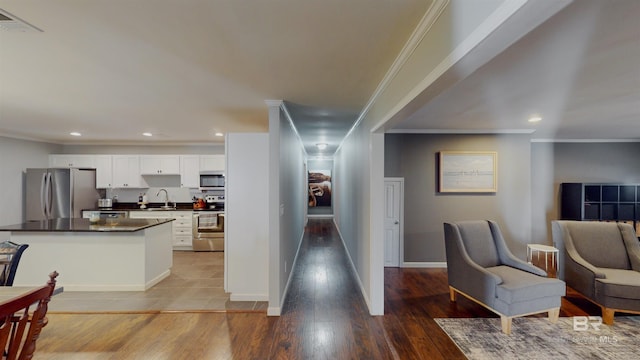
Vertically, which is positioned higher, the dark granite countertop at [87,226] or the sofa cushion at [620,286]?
the dark granite countertop at [87,226]

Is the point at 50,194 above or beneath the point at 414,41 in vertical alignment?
beneath

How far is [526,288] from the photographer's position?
285cm

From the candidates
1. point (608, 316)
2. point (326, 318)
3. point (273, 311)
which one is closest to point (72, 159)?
point (273, 311)

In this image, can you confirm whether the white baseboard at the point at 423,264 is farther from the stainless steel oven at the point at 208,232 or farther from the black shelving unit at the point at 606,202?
the stainless steel oven at the point at 208,232

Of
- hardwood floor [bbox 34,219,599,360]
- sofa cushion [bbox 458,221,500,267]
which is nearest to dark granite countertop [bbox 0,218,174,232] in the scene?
hardwood floor [bbox 34,219,599,360]

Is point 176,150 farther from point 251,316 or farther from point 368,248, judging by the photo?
point 368,248

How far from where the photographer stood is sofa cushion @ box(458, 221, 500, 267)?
353 centimetres

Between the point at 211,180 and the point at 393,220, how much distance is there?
4.15 metres

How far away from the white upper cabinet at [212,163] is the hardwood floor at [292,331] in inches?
141

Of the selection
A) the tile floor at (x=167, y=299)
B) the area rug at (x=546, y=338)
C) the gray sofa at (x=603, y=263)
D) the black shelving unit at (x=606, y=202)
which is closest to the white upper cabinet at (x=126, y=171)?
→ the tile floor at (x=167, y=299)

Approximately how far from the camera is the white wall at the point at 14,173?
532 cm

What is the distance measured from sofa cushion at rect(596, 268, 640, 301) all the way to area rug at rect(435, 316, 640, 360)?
1.06 feet

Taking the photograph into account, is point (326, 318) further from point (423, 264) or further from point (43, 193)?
point (43, 193)

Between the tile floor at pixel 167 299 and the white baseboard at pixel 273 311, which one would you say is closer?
the white baseboard at pixel 273 311
